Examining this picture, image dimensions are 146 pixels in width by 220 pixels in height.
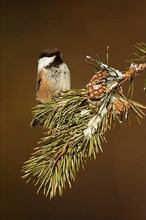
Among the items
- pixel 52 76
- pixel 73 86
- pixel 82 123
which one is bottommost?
pixel 82 123

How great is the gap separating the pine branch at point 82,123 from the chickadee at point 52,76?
58cm

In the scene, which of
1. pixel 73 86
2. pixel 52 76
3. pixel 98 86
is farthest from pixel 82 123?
pixel 73 86

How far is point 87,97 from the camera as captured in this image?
65 centimetres

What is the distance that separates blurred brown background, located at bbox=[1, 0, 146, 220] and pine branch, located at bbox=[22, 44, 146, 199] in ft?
5.11

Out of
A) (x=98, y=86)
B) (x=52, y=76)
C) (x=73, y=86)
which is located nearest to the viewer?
(x=98, y=86)

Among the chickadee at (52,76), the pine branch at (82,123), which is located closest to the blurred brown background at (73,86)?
the chickadee at (52,76)

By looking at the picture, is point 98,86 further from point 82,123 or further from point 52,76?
point 52,76

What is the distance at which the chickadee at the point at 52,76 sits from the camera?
126 cm

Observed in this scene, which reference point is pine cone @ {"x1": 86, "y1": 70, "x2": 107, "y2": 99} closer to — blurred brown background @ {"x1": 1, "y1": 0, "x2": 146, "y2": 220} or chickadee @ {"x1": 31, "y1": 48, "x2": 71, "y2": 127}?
chickadee @ {"x1": 31, "y1": 48, "x2": 71, "y2": 127}

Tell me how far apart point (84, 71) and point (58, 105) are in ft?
5.63

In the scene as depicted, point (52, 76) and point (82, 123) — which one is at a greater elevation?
point (52, 76)

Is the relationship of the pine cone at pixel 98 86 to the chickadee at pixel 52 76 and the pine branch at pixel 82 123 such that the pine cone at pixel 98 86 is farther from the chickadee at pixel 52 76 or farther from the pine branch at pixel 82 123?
the chickadee at pixel 52 76

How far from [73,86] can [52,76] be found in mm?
1081

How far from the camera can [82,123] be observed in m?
0.64
